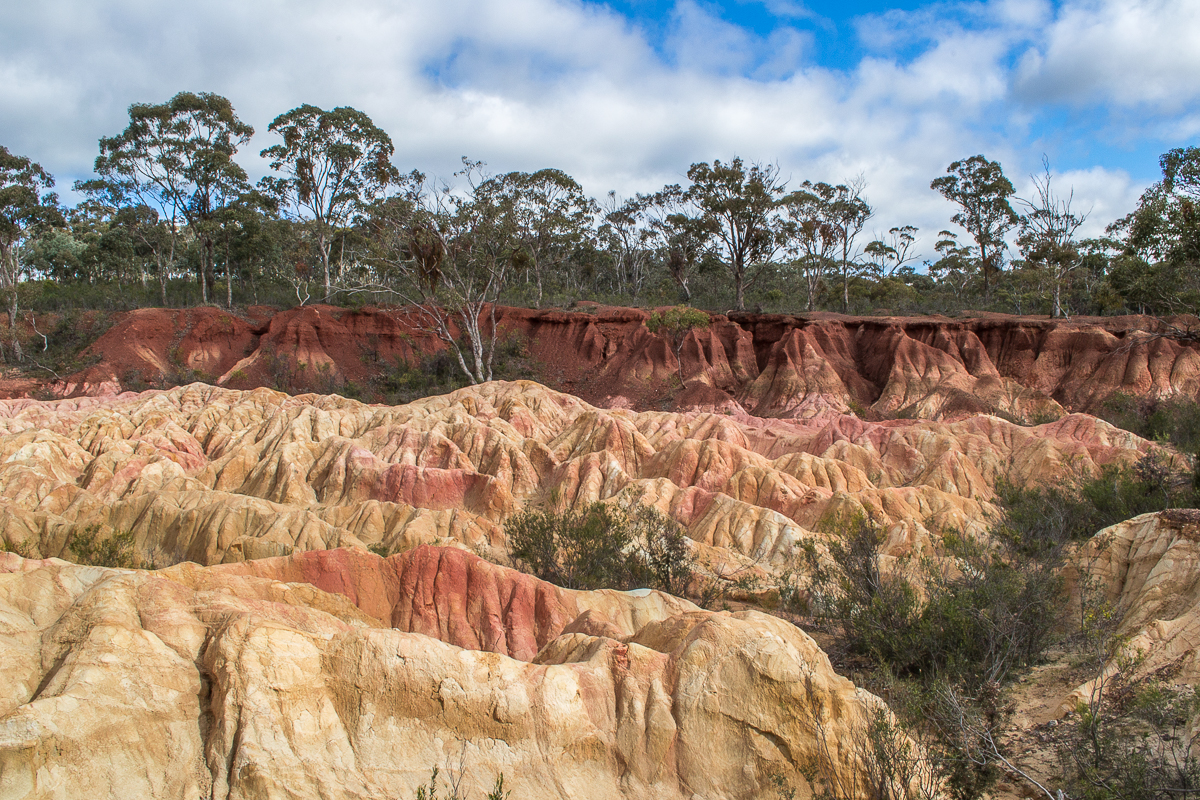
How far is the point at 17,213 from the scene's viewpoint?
46844 millimetres

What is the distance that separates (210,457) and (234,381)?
16.8m

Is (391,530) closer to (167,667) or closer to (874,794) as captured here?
(167,667)

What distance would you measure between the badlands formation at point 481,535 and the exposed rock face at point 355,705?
0.03 meters

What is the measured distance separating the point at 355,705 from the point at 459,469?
21.8 metres

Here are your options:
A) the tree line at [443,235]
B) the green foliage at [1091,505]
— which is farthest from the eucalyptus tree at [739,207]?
the green foliage at [1091,505]

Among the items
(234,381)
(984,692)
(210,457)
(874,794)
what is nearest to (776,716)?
(874,794)

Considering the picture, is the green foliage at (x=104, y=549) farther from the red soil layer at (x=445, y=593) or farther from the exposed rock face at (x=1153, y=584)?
the exposed rock face at (x=1153, y=584)

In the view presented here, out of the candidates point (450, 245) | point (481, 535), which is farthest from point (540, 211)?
point (481, 535)

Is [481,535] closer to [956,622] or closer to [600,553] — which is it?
[600,553]

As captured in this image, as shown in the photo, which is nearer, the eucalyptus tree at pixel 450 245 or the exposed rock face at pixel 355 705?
the exposed rock face at pixel 355 705

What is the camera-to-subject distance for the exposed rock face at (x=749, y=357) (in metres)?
43.9

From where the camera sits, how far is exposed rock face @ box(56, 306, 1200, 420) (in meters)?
43.9

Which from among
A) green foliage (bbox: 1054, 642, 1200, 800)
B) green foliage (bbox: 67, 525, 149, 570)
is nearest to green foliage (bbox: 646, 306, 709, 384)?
green foliage (bbox: 67, 525, 149, 570)

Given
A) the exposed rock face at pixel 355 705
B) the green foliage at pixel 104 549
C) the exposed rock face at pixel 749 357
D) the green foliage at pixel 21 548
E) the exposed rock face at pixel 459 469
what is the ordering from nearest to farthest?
1. the exposed rock face at pixel 355 705
2. the green foliage at pixel 104 549
3. the green foliage at pixel 21 548
4. the exposed rock face at pixel 459 469
5. the exposed rock face at pixel 749 357
